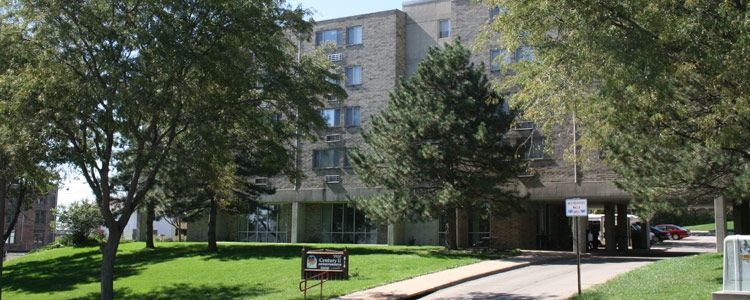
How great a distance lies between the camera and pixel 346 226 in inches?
1745

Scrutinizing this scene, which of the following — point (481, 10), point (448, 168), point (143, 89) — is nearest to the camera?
point (143, 89)

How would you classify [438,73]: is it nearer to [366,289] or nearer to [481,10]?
[481,10]

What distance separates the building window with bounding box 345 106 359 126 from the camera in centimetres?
4338

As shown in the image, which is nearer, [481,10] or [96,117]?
[96,117]

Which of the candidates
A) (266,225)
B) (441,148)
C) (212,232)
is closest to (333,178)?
(266,225)

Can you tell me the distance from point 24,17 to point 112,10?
6.62 ft

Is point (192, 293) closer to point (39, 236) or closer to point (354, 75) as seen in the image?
point (354, 75)

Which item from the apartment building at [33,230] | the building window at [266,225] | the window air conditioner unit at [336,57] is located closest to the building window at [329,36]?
the window air conditioner unit at [336,57]

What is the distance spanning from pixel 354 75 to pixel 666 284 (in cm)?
3029

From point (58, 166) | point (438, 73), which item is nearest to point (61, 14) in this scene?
point (58, 166)

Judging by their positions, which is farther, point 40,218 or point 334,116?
point 40,218

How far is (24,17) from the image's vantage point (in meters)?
16.2

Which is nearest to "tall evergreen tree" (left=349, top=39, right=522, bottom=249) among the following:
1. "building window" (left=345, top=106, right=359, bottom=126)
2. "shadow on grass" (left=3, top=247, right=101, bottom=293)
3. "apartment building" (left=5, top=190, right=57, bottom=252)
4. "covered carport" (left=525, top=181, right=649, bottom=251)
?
"covered carport" (left=525, top=181, right=649, bottom=251)

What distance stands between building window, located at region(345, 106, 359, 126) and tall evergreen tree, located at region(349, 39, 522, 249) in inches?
461
